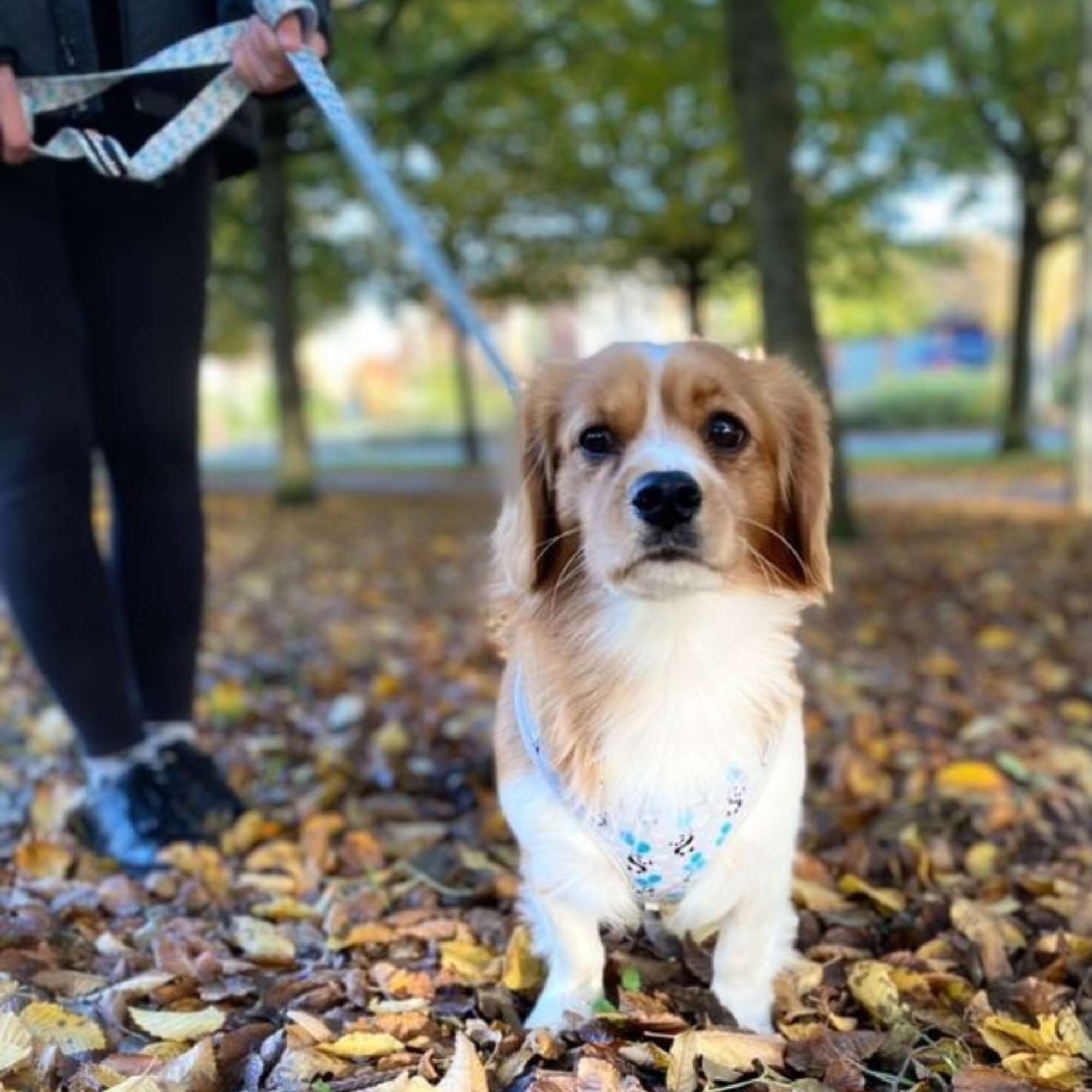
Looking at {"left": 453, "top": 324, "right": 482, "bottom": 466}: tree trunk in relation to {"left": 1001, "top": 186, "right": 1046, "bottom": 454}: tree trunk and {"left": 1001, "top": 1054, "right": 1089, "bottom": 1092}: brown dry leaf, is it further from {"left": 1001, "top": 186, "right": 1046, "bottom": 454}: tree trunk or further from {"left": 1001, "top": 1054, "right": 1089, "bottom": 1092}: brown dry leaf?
{"left": 1001, "top": 1054, "right": 1089, "bottom": 1092}: brown dry leaf

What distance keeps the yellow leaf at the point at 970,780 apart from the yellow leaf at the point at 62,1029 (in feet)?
6.81

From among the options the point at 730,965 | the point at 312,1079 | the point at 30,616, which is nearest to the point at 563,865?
the point at 730,965

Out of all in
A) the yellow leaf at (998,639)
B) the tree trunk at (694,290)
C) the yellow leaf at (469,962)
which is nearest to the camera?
the yellow leaf at (469,962)

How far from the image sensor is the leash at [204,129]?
6.85 ft

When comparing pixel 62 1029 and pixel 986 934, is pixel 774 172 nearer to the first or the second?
pixel 986 934

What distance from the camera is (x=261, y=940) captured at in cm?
217

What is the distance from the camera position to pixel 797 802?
1.97 m

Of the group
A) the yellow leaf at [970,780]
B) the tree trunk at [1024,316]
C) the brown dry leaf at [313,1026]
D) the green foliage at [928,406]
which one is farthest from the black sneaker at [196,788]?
the green foliage at [928,406]

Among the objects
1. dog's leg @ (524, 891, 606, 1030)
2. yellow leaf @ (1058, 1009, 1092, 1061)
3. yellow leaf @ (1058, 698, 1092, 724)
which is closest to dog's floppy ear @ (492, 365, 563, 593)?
dog's leg @ (524, 891, 606, 1030)

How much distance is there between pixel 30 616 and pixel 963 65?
518 inches

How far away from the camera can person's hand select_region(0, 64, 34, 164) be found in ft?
6.70

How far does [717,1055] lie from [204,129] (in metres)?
1.85

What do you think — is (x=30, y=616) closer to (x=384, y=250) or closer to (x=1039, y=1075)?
(x=1039, y=1075)

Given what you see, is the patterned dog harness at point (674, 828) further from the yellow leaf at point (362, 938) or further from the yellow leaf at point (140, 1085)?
the yellow leaf at point (140, 1085)
